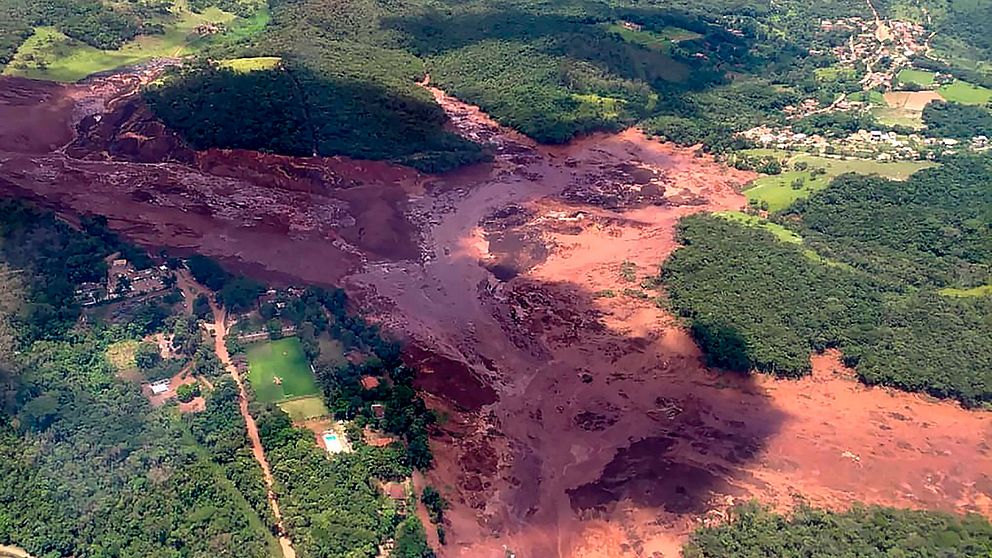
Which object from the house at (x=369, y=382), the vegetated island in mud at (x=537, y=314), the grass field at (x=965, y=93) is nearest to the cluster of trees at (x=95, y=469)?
the house at (x=369, y=382)

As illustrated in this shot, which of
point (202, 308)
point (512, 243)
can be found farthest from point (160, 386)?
point (512, 243)

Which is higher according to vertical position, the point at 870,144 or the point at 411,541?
the point at 870,144

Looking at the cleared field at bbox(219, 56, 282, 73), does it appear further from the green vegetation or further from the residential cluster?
the green vegetation

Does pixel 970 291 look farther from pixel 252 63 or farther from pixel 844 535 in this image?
pixel 252 63

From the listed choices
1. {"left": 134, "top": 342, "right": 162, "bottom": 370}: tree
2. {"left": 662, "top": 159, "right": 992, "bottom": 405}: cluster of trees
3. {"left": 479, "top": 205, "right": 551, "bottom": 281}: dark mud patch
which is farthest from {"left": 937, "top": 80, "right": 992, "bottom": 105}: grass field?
{"left": 134, "top": 342, "right": 162, "bottom": 370}: tree

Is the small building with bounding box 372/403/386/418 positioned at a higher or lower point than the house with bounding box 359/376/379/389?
higher
